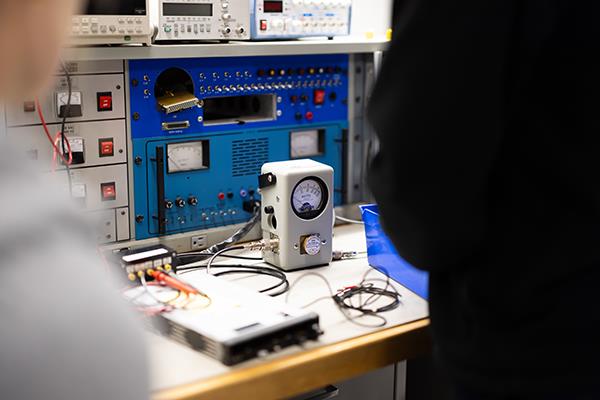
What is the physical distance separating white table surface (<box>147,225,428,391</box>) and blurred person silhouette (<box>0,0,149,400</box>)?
0.58m

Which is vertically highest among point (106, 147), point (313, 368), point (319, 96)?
point (319, 96)

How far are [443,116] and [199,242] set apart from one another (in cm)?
124

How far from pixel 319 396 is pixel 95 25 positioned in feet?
3.43

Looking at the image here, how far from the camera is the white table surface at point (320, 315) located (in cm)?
143

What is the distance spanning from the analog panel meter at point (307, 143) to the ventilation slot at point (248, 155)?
0.10m

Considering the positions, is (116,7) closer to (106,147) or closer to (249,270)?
(106,147)

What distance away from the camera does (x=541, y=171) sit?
1.17 meters

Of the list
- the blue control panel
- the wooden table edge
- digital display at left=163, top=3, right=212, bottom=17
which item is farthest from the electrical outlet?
the wooden table edge

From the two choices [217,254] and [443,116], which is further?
[217,254]

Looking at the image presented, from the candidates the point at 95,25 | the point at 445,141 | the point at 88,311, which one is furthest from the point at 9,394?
the point at 95,25

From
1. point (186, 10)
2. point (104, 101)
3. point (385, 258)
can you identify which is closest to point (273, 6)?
point (186, 10)

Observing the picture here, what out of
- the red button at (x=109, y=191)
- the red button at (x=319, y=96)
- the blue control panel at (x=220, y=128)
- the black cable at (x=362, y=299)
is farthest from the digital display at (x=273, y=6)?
the black cable at (x=362, y=299)

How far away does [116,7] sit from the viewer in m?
1.91

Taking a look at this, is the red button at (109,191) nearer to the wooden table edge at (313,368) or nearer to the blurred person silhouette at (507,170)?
the wooden table edge at (313,368)
